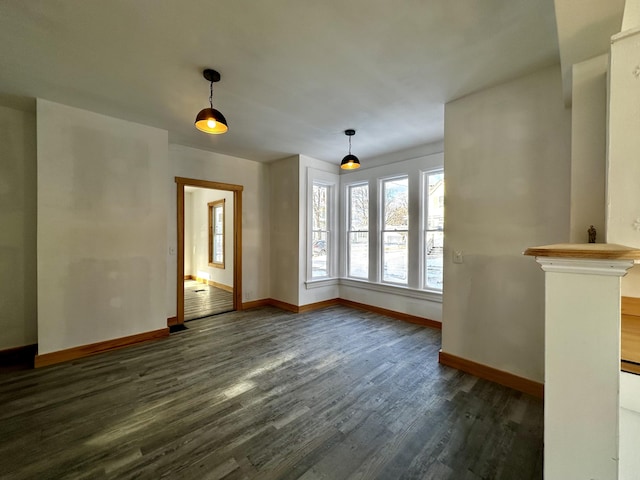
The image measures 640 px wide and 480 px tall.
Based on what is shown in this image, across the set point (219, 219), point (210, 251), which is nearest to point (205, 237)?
point (210, 251)

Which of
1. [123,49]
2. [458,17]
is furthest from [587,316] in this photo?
[123,49]

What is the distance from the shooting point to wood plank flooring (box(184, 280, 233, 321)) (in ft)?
15.6

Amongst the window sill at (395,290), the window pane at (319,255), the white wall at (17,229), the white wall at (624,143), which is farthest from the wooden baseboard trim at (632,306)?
the white wall at (17,229)

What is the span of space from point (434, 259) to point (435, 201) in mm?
914

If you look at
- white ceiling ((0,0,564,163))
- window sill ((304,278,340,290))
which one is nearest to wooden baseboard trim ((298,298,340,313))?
window sill ((304,278,340,290))

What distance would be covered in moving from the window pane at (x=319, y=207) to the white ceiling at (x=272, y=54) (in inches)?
79.3

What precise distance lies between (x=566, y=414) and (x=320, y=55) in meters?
2.51

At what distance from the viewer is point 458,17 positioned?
5.77 feet

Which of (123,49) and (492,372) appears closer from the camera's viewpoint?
(123,49)

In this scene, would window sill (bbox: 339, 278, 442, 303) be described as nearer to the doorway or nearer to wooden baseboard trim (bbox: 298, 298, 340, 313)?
wooden baseboard trim (bbox: 298, 298, 340, 313)

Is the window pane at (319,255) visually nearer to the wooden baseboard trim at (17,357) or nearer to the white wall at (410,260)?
the white wall at (410,260)

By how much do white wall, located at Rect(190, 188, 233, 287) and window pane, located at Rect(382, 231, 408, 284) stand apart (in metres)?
3.51

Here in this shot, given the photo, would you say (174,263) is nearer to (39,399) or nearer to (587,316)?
(39,399)

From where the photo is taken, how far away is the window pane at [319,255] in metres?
5.12
